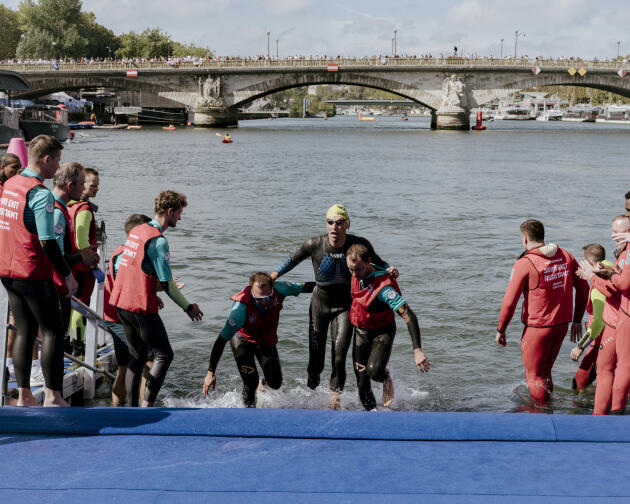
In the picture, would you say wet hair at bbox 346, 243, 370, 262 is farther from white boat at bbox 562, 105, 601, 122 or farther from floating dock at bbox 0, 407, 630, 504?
white boat at bbox 562, 105, 601, 122

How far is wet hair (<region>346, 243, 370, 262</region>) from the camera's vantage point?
19.6 feet

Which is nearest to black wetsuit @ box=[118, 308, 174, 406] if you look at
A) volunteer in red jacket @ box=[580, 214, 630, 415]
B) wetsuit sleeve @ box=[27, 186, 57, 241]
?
wetsuit sleeve @ box=[27, 186, 57, 241]

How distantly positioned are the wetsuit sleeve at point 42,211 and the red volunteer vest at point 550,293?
3.53 metres

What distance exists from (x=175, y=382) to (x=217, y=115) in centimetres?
7240

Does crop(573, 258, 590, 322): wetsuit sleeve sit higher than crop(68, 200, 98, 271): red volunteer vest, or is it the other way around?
crop(68, 200, 98, 271): red volunteer vest

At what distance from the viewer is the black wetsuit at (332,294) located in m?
6.54

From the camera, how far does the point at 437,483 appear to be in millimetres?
3975

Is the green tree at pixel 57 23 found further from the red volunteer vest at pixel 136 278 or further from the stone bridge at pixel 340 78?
the red volunteer vest at pixel 136 278

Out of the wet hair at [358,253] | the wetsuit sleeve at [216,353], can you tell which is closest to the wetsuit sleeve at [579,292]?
the wet hair at [358,253]

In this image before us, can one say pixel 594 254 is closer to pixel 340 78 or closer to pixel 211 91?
pixel 340 78

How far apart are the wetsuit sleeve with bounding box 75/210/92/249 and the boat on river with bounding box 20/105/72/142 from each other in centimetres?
3705

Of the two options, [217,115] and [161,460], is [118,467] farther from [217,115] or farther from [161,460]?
[217,115]

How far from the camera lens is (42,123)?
4347 centimetres

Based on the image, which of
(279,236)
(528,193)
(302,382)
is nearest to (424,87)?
(528,193)
